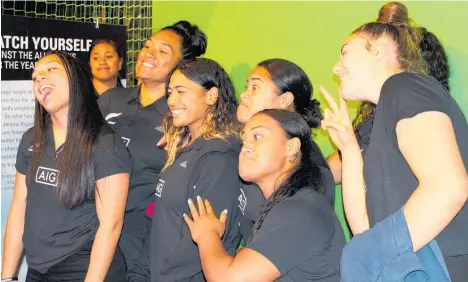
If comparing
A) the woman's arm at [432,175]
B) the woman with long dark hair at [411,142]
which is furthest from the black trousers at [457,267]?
the woman's arm at [432,175]

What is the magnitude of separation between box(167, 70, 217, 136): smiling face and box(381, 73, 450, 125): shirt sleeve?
1186 mm

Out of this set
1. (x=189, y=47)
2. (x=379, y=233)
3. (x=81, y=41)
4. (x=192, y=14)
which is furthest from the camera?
(x=192, y=14)

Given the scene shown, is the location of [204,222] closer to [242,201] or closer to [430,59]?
[242,201]

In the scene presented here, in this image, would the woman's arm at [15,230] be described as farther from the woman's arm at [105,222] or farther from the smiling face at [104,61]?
the smiling face at [104,61]

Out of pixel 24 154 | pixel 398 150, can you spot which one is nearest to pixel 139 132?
pixel 24 154

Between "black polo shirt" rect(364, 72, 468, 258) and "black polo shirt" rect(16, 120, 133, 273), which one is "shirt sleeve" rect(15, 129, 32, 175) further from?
"black polo shirt" rect(364, 72, 468, 258)

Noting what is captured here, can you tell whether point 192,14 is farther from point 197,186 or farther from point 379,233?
point 379,233

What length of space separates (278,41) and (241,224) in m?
1.35

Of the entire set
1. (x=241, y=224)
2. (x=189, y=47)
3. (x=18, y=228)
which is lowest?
(x=18, y=228)

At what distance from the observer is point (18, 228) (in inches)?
112

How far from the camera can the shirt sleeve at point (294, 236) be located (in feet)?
6.29

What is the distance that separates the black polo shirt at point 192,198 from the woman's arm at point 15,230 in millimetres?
633

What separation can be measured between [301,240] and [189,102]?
39.4 inches

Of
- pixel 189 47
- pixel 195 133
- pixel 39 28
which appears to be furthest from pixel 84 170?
pixel 39 28
